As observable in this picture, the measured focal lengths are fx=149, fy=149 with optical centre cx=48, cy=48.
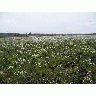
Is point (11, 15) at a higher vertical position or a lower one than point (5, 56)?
higher

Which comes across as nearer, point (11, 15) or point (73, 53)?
point (73, 53)

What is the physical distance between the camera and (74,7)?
759 centimetres

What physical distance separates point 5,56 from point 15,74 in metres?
2.31

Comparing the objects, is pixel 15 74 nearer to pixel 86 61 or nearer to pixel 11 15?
pixel 86 61

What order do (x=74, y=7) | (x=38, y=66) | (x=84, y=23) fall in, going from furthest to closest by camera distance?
(x=84, y=23)
(x=74, y=7)
(x=38, y=66)

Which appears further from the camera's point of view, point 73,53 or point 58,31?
point 58,31

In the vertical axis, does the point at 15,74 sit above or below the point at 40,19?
below

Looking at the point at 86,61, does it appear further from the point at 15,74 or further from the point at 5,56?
the point at 5,56

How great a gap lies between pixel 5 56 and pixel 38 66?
7.79 feet
